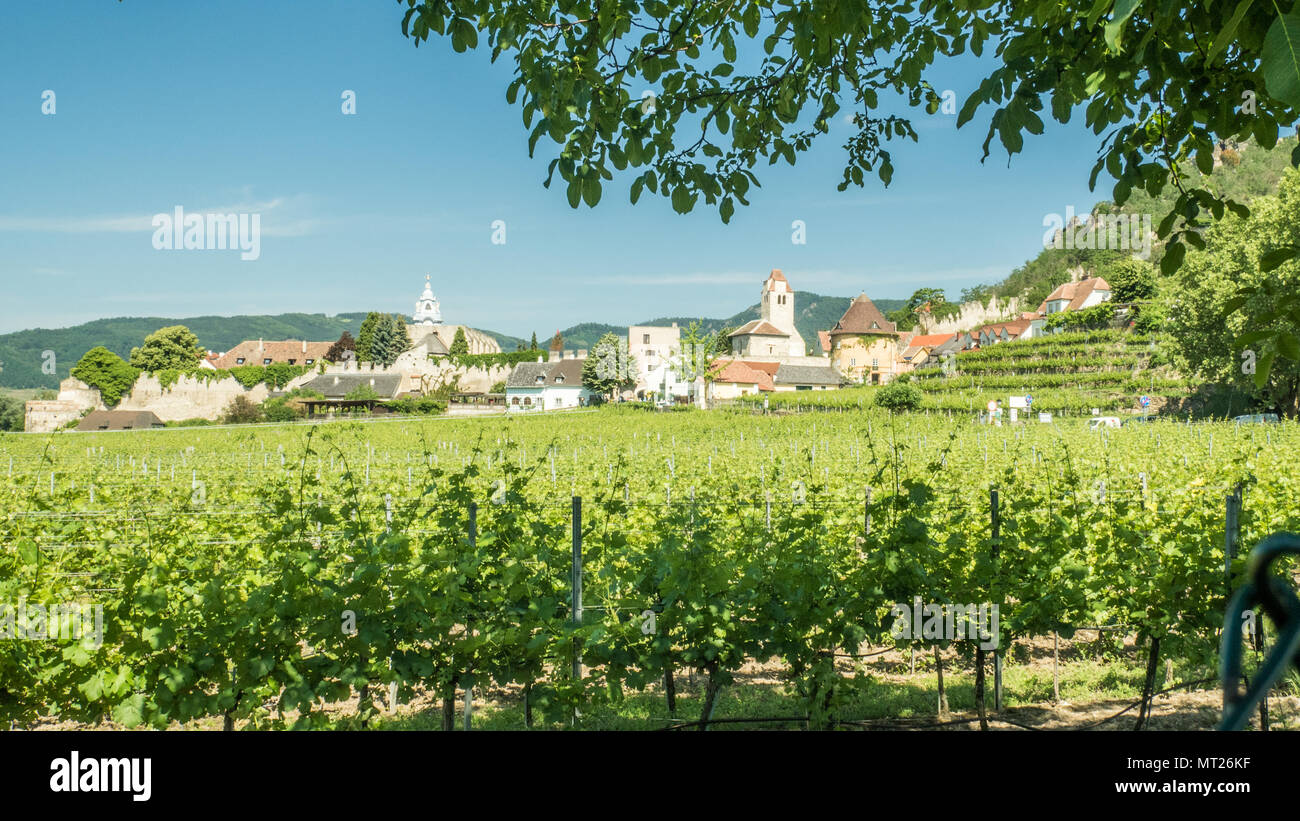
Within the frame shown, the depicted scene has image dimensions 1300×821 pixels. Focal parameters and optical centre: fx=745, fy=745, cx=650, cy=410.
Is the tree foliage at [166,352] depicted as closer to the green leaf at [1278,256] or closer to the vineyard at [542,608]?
the vineyard at [542,608]

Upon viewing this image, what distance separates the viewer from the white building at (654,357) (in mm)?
87500

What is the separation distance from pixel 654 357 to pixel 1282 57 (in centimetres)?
9254

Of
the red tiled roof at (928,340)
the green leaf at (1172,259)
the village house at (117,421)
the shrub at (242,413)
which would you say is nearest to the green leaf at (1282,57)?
the green leaf at (1172,259)

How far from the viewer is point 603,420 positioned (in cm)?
4950

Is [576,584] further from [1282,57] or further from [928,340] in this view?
[928,340]

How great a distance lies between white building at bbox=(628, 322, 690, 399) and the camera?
87.5 m

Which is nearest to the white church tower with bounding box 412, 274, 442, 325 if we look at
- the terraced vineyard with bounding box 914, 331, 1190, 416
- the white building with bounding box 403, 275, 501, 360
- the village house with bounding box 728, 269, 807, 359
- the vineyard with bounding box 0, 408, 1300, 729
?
the white building with bounding box 403, 275, 501, 360

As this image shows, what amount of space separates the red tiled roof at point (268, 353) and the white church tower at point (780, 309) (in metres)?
56.7

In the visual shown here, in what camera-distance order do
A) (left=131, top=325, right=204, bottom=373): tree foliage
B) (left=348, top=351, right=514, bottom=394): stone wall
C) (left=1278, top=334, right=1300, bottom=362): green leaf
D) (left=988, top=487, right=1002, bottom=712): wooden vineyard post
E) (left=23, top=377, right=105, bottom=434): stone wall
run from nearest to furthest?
(left=1278, top=334, right=1300, bottom=362): green leaf < (left=988, top=487, right=1002, bottom=712): wooden vineyard post < (left=23, top=377, right=105, bottom=434): stone wall < (left=131, top=325, right=204, bottom=373): tree foliage < (left=348, top=351, right=514, bottom=394): stone wall

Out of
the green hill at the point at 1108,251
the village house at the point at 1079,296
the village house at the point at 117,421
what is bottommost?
the village house at the point at 117,421

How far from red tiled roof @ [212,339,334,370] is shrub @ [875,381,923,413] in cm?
7007

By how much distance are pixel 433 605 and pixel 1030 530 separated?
3866mm

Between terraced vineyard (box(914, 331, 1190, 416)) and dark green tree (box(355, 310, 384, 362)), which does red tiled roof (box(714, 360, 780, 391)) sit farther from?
dark green tree (box(355, 310, 384, 362))
